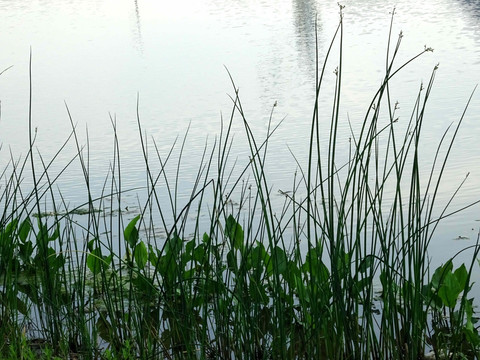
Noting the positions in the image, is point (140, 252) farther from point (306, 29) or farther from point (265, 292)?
point (306, 29)

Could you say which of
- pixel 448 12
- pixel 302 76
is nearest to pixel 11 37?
pixel 302 76

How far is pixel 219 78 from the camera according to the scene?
6.66 m

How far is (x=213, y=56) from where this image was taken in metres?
7.73

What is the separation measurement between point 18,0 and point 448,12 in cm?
949

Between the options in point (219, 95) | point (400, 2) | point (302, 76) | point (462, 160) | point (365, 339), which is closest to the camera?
point (365, 339)

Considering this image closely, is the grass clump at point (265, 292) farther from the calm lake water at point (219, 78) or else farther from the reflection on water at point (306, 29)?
the reflection on water at point (306, 29)

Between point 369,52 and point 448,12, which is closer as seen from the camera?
point 369,52

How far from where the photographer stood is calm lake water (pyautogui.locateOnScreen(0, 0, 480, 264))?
4.18m

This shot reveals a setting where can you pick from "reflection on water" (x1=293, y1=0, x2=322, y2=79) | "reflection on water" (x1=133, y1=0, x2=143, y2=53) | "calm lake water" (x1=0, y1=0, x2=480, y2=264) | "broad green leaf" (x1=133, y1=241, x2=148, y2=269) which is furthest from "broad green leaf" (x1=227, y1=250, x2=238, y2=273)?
"reflection on water" (x1=133, y1=0, x2=143, y2=53)

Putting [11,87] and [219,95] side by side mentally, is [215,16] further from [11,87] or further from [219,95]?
[219,95]

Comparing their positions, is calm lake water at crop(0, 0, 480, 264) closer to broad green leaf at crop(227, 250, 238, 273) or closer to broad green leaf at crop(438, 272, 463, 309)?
broad green leaf at crop(438, 272, 463, 309)

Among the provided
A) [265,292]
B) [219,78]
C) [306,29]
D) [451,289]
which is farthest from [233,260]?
[306,29]

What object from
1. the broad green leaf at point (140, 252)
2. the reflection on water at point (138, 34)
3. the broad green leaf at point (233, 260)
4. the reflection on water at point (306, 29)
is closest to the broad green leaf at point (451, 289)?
the broad green leaf at point (233, 260)

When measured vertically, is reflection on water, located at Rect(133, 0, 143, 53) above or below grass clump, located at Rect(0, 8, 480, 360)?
below
